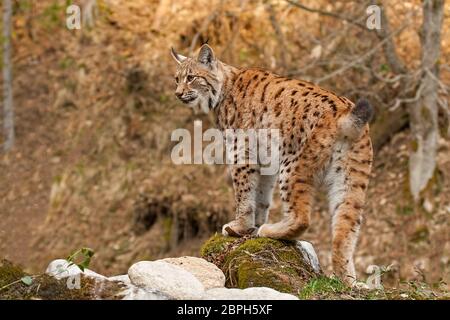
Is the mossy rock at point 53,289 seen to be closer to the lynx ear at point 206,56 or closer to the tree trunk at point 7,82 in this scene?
the lynx ear at point 206,56

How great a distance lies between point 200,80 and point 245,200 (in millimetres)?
1385

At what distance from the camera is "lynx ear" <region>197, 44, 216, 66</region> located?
29.0 ft

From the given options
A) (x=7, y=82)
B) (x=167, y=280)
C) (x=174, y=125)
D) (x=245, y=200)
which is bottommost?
(x=167, y=280)

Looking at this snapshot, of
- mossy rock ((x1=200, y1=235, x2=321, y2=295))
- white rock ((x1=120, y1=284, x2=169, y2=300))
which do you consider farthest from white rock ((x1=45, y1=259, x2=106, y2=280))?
mossy rock ((x1=200, y1=235, x2=321, y2=295))

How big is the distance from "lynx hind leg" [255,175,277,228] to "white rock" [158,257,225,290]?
5.28 ft

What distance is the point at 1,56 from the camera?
751 inches

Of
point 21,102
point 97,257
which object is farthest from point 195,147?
point 21,102

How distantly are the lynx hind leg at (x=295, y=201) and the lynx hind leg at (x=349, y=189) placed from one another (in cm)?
26

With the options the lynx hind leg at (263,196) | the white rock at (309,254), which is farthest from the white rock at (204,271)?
the lynx hind leg at (263,196)

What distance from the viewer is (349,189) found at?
7.58 metres

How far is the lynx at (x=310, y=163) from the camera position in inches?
295

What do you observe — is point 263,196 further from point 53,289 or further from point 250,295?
point 53,289

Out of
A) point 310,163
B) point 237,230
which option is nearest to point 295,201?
point 310,163

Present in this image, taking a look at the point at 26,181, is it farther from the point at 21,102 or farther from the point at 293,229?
the point at 293,229
